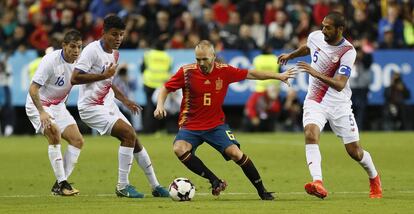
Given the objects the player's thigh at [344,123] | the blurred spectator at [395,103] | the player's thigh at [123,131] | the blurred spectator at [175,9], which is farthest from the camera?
the blurred spectator at [175,9]

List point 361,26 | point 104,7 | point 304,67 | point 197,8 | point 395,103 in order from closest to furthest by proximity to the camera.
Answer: point 304,67 < point 395,103 < point 104,7 < point 361,26 < point 197,8

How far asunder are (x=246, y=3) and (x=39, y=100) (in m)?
17.0

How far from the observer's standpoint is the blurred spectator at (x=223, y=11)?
98.6 feet

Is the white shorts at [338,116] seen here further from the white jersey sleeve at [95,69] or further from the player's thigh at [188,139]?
the white jersey sleeve at [95,69]

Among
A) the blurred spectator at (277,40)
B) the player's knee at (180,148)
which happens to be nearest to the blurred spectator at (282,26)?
the blurred spectator at (277,40)

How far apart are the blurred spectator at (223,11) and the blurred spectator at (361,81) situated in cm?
399

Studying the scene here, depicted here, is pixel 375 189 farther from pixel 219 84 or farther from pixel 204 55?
pixel 204 55

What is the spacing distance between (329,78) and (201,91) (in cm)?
157

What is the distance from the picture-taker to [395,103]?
1106 inches

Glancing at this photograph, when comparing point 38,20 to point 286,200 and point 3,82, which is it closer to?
point 3,82

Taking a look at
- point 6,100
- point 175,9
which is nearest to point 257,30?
point 175,9

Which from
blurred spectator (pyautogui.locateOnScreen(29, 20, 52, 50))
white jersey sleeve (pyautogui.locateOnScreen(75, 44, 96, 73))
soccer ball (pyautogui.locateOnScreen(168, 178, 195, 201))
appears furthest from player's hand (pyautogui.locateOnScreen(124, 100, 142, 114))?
blurred spectator (pyautogui.locateOnScreen(29, 20, 52, 50))

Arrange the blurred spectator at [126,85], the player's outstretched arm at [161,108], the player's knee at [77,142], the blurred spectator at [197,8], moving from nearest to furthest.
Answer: the player's outstretched arm at [161,108] < the player's knee at [77,142] < the blurred spectator at [126,85] < the blurred spectator at [197,8]

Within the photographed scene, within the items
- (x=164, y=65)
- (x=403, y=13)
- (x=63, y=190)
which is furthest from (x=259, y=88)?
(x=63, y=190)
